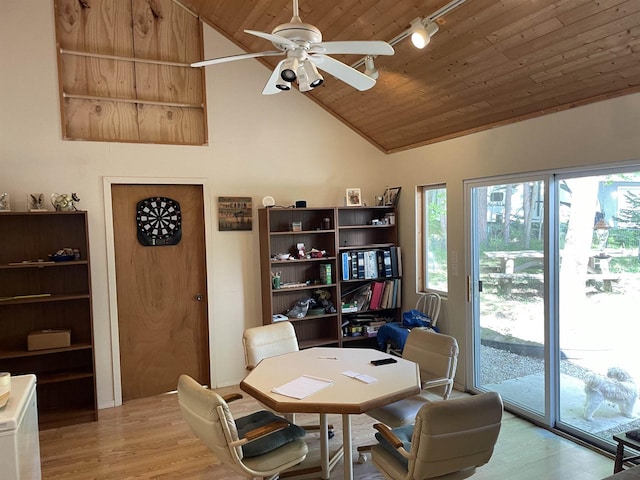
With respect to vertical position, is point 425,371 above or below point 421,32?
below

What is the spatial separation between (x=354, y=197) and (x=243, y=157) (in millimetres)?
1255

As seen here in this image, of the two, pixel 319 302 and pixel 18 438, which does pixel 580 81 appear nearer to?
pixel 319 302

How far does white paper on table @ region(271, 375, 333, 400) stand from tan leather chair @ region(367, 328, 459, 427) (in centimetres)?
35

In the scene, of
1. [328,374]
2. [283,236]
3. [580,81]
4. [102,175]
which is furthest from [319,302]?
[580,81]

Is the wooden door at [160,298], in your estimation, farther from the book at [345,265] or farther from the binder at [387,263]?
the binder at [387,263]

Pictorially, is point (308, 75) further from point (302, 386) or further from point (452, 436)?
point (452, 436)

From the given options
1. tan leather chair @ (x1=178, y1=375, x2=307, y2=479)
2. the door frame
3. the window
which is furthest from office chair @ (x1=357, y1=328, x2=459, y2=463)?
the door frame

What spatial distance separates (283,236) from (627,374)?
314cm

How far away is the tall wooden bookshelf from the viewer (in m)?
4.60

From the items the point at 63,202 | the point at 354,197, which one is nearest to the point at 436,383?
the point at 354,197

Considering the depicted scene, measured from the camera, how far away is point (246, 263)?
464cm

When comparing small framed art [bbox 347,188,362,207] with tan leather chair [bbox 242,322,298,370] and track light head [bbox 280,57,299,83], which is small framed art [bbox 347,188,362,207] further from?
track light head [bbox 280,57,299,83]

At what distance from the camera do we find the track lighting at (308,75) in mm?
2215

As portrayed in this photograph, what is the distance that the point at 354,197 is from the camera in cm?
494
